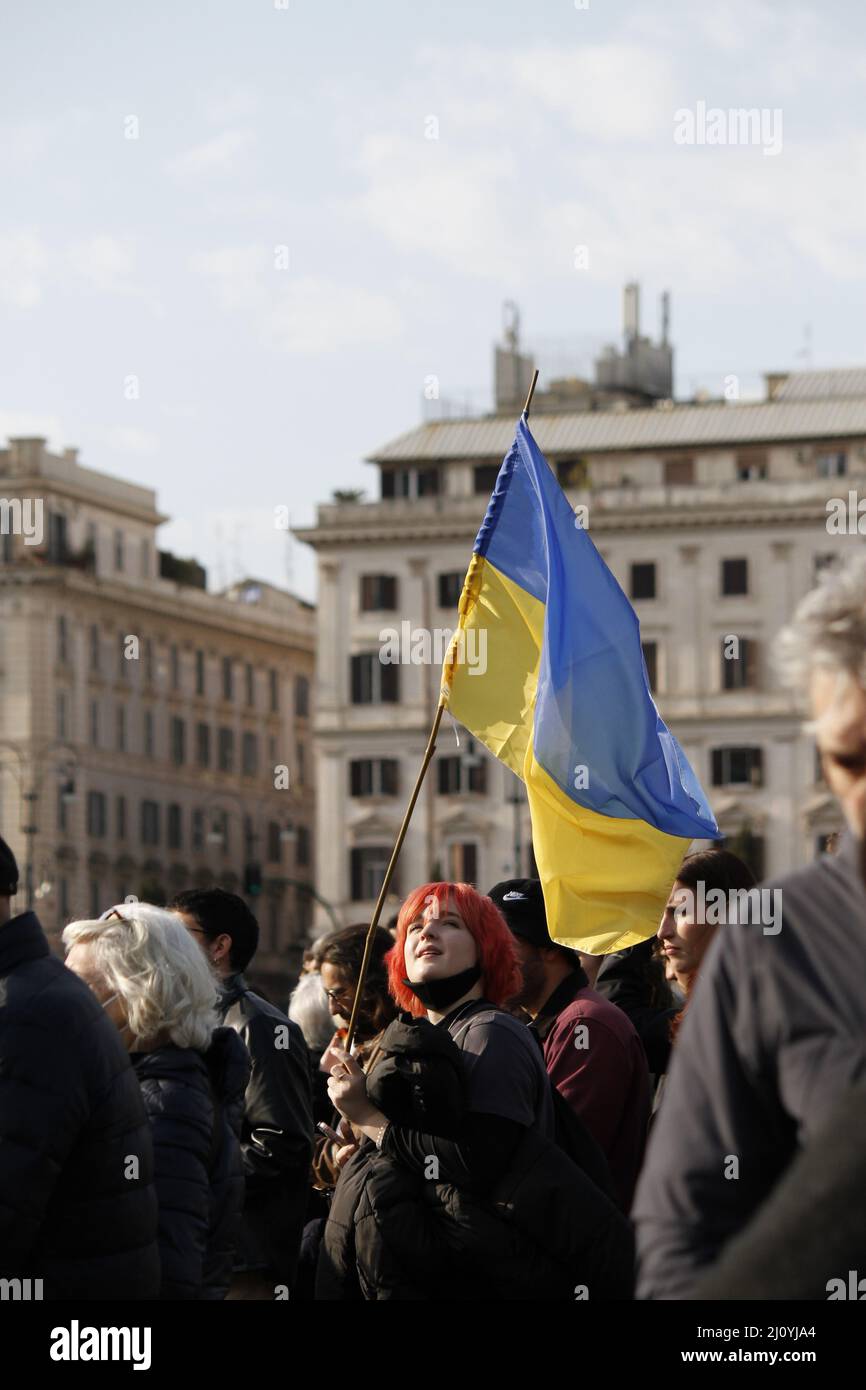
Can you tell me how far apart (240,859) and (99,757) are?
279 inches

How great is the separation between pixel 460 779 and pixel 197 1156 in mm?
63132

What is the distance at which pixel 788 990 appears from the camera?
3.03m

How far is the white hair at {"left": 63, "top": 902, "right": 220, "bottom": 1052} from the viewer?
18.4 feet

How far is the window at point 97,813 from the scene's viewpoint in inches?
3100

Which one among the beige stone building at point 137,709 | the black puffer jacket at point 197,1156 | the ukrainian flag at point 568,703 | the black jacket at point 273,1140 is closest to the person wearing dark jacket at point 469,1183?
the black puffer jacket at point 197,1156

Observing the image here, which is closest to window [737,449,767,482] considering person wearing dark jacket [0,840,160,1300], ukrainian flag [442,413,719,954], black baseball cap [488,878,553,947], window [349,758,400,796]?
window [349,758,400,796]

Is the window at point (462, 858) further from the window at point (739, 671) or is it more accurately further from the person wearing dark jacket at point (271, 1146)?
the person wearing dark jacket at point (271, 1146)

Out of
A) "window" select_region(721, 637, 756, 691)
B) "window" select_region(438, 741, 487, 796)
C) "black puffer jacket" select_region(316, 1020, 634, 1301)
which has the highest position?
"window" select_region(721, 637, 756, 691)

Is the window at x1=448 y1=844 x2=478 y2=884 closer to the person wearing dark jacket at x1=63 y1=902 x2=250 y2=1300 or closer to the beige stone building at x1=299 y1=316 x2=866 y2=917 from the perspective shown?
the beige stone building at x1=299 y1=316 x2=866 y2=917

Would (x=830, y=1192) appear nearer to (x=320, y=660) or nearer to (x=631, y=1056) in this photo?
(x=631, y=1056)

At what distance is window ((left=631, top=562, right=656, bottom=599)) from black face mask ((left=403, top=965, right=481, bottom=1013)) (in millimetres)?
62403

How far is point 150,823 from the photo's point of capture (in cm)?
8181

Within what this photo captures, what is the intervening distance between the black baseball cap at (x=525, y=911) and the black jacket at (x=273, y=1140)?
2.18 ft
